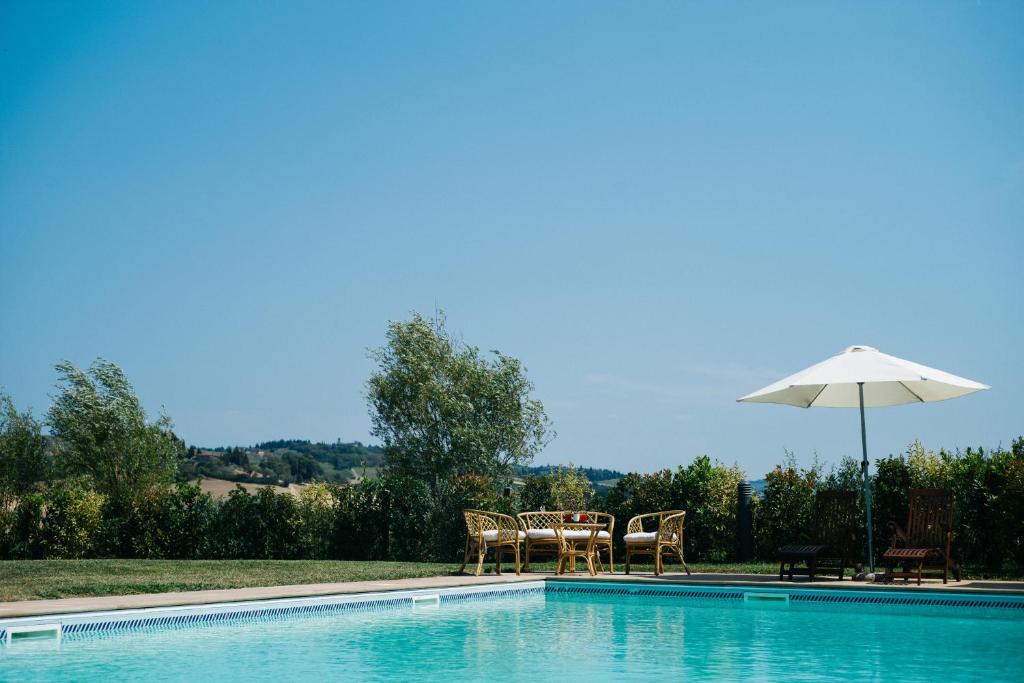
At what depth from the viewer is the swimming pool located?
6.80 meters

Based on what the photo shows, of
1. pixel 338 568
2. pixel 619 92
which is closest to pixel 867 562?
pixel 338 568

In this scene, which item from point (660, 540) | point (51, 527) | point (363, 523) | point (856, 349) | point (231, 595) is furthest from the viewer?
point (363, 523)

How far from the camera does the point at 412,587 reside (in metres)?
10.5

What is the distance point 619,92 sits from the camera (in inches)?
845

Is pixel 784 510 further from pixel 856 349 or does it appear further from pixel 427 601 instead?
pixel 427 601

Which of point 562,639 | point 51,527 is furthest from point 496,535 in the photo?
point 51,527

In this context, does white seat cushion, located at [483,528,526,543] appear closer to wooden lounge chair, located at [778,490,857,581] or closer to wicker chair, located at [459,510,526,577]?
wicker chair, located at [459,510,526,577]

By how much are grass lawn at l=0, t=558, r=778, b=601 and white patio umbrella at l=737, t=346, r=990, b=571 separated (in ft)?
7.32

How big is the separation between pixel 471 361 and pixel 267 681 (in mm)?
18592

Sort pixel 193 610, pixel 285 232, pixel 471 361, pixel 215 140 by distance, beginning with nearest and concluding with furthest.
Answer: pixel 193 610 → pixel 215 140 → pixel 471 361 → pixel 285 232

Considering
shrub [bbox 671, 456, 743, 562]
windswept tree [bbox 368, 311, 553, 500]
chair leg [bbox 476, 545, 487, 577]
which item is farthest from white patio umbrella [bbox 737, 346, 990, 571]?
windswept tree [bbox 368, 311, 553, 500]

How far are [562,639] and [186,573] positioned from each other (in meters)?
5.80

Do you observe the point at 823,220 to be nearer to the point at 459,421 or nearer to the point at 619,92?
the point at 619,92

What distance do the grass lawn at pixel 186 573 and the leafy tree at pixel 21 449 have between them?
17.1 meters
